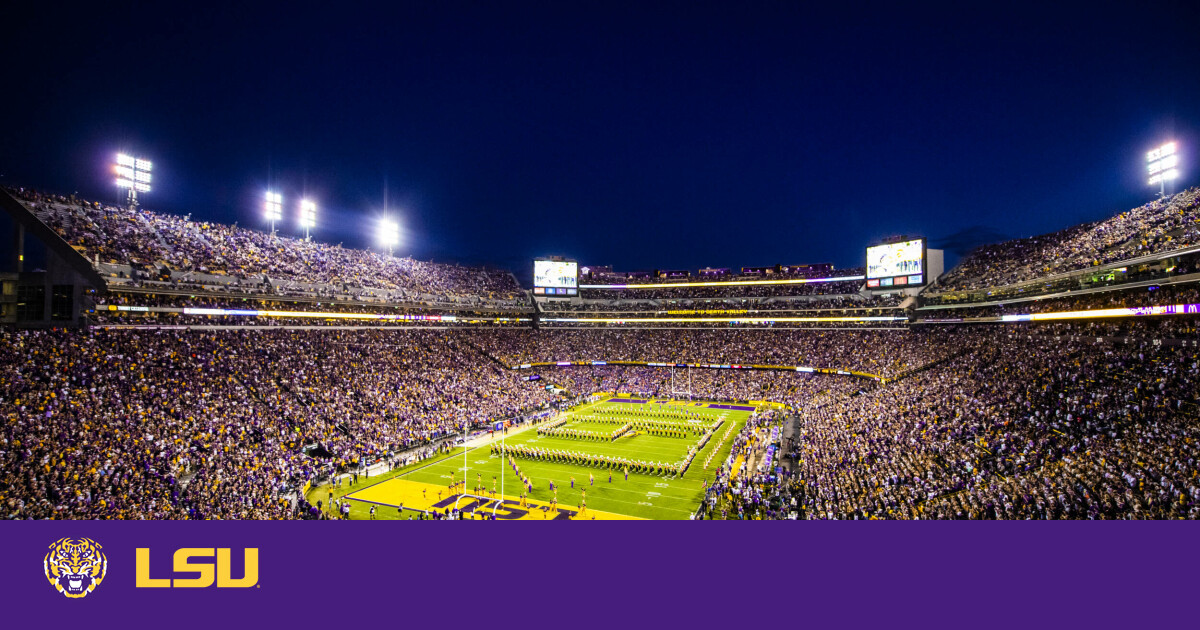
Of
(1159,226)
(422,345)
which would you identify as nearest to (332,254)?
(422,345)

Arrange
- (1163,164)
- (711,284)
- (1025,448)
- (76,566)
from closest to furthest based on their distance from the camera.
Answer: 1. (76,566)
2. (1025,448)
3. (1163,164)
4. (711,284)

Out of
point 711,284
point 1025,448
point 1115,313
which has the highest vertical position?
point 711,284

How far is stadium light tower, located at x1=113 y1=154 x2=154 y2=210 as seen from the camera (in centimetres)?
3234

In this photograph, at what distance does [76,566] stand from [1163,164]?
46.6 metres

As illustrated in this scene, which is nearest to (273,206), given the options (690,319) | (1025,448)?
(690,319)

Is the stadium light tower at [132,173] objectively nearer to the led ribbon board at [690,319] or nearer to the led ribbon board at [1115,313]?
the led ribbon board at [690,319]

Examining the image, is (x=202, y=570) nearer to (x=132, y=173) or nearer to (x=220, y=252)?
(x=220, y=252)

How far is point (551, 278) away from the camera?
63312mm

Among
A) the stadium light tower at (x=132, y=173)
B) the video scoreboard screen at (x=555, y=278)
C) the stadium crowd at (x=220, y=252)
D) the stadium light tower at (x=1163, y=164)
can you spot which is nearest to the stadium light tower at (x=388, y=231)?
the stadium crowd at (x=220, y=252)

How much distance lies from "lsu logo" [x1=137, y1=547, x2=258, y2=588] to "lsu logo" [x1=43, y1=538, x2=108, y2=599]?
0.27 metres

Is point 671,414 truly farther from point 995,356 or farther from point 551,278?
point 551,278

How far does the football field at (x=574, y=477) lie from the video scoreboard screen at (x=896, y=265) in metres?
20.4

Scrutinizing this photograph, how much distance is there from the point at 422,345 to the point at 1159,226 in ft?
149

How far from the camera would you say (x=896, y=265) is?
45125mm
